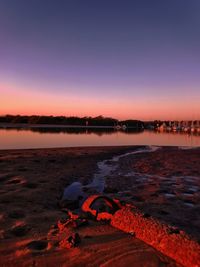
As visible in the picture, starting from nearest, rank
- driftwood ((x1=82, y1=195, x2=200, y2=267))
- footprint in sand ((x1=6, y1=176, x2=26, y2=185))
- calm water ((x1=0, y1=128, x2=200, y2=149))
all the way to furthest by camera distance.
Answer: driftwood ((x1=82, y1=195, x2=200, y2=267)) → footprint in sand ((x1=6, y1=176, x2=26, y2=185)) → calm water ((x1=0, y1=128, x2=200, y2=149))

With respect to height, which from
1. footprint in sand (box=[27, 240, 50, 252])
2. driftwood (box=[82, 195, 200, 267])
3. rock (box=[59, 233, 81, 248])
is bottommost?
footprint in sand (box=[27, 240, 50, 252])

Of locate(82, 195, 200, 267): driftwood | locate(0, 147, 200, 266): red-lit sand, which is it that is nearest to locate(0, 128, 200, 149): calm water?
locate(0, 147, 200, 266): red-lit sand

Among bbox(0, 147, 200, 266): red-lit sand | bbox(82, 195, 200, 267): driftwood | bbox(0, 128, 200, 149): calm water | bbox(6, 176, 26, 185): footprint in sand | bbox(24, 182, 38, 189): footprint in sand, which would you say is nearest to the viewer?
bbox(82, 195, 200, 267): driftwood

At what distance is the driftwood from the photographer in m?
4.50

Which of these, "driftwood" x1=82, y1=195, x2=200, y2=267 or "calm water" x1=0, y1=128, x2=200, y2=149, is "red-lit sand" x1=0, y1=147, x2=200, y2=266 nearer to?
"driftwood" x1=82, y1=195, x2=200, y2=267

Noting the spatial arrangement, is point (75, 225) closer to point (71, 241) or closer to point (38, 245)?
point (71, 241)

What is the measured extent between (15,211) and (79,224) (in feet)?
8.12

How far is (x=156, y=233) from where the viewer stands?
5211 mm

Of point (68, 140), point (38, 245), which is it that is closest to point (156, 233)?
point (38, 245)

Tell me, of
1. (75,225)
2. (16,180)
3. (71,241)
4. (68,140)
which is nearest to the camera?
(71,241)

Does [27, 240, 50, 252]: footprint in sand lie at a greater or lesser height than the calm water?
greater

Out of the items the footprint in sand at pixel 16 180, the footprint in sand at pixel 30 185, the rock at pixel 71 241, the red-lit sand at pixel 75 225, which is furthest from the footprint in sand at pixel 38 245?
the footprint in sand at pixel 16 180

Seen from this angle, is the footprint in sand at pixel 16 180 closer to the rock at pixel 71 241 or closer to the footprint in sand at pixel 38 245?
the footprint in sand at pixel 38 245

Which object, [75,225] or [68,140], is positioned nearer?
[75,225]
